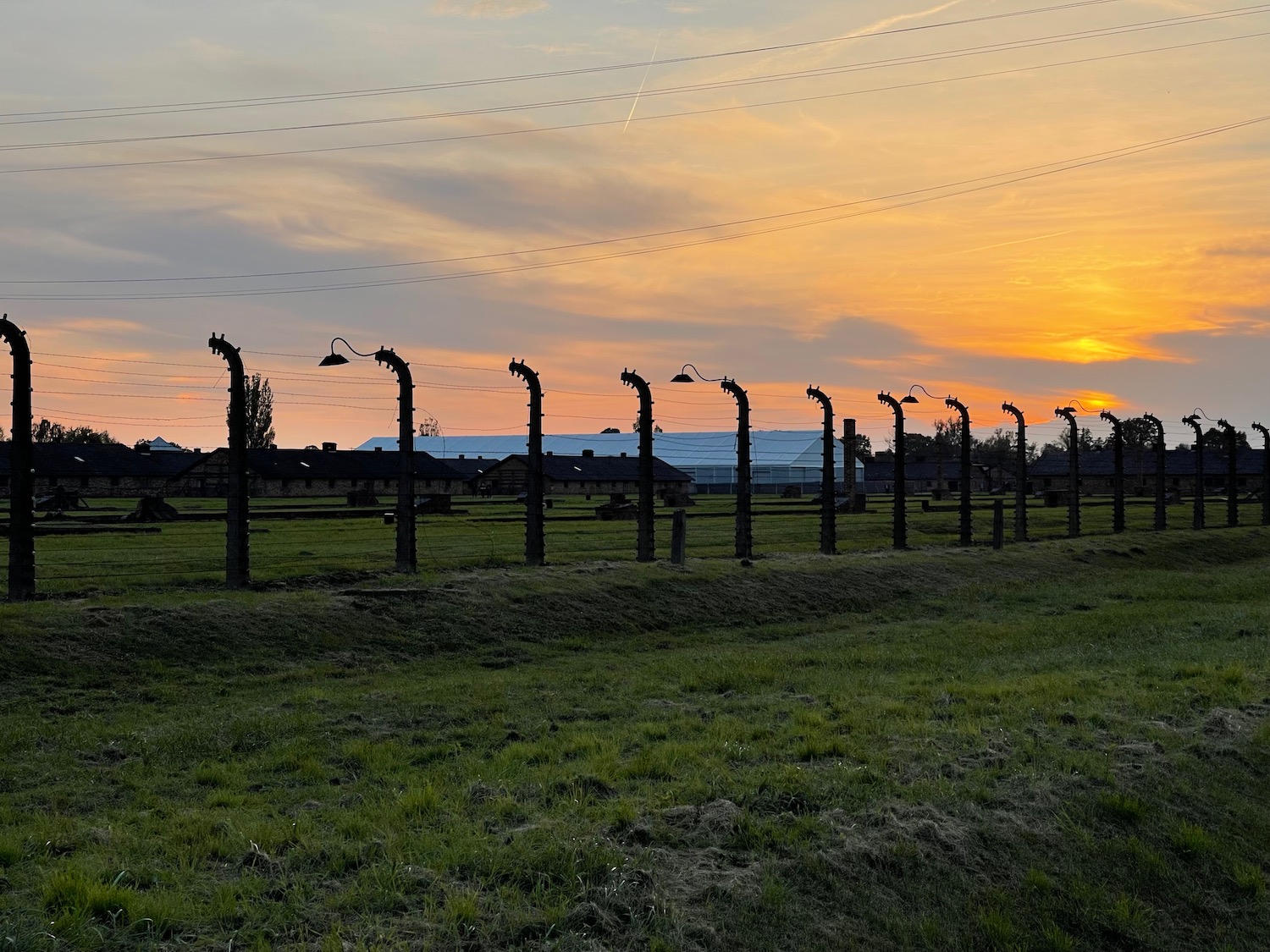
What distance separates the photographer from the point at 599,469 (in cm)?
11819

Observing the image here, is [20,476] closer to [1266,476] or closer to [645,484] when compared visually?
[645,484]

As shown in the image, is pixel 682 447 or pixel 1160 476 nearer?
pixel 1160 476

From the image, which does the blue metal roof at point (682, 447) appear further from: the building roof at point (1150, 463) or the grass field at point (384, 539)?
the grass field at point (384, 539)

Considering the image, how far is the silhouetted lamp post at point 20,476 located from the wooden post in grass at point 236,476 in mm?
3790

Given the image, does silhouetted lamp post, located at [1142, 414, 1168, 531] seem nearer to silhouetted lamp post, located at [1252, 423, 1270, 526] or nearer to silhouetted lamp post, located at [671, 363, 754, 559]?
silhouetted lamp post, located at [1252, 423, 1270, 526]

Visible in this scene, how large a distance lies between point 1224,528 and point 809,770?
195 ft

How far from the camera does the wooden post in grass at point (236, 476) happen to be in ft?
77.5

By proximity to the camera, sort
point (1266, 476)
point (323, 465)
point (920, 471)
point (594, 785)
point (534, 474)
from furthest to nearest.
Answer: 1. point (920, 471)
2. point (323, 465)
3. point (1266, 476)
4. point (534, 474)
5. point (594, 785)

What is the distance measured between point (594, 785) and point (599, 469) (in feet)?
352

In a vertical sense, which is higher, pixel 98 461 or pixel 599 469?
pixel 98 461

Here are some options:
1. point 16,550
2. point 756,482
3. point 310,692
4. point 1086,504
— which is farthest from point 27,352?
point 756,482

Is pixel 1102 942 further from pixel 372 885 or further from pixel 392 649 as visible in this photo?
pixel 392 649

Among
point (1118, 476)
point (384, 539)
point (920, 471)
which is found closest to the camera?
point (384, 539)

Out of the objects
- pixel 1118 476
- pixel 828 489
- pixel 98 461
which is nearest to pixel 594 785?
pixel 828 489
